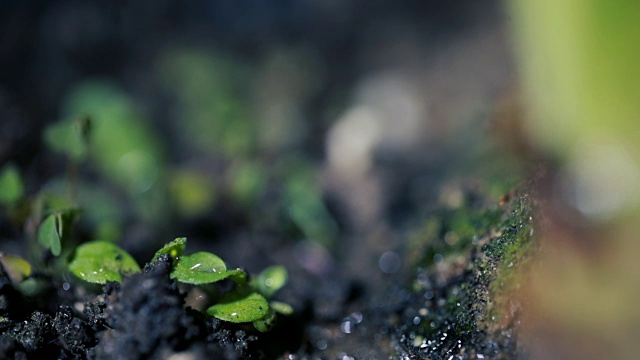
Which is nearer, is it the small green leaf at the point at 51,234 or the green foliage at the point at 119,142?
the small green leaf at the point at 51,234

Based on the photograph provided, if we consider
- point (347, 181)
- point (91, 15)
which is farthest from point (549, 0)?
point (91, 15)

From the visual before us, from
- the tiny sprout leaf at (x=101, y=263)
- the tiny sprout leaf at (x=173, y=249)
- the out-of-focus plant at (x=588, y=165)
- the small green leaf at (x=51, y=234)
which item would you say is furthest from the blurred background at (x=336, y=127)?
the tiny sprout leaf at (x=173, y=249)

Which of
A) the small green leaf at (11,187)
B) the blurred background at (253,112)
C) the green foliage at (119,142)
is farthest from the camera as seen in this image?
the green foliage at (119,142)

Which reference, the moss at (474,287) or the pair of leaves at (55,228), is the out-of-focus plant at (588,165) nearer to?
the moss at (474,287)

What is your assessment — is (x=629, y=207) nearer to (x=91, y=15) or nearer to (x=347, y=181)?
(x=347, y=181)

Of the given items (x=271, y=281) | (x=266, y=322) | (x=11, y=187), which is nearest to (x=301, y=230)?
(x=271, y=281)

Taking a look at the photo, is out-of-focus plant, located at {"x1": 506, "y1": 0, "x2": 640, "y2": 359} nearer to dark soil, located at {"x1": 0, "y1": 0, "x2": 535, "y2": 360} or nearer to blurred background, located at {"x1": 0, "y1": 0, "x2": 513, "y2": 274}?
dark soil, located at {"x1": 0, "y1": 0, "x2": 535, "y2": 360}
